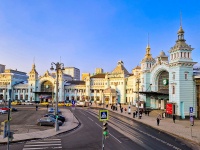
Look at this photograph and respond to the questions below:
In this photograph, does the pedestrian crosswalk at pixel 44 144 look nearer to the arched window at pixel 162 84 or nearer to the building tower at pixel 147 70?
the arched window at pixel 162 84

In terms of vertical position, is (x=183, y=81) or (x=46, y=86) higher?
(x=183, y=81)

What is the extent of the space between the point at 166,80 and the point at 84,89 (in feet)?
212

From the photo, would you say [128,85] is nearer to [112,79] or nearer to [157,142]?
[112,79]

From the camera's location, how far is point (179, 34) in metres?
49.6

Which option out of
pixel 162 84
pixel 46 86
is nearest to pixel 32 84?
pixel 46 86

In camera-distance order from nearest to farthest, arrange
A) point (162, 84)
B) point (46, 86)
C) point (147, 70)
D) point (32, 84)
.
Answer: point (162, 84) < point (147, 70) < point (46, 86) < point (32, 84)

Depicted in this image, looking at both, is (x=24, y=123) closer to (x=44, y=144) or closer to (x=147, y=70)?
(x=44, y=144)

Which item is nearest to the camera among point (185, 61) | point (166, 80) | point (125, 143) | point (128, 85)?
point (125, 143)

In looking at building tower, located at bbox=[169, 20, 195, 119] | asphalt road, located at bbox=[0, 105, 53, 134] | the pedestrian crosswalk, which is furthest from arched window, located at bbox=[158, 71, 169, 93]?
the pedestrian crosswalk

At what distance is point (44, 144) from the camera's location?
71.8 feet

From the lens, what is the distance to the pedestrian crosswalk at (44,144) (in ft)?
67.5

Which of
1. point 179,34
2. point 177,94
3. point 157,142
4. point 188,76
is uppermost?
point 179,34

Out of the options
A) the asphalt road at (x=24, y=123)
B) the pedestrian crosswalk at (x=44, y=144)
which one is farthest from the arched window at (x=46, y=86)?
the pedestrian crosswalk at (x=44, y=144)

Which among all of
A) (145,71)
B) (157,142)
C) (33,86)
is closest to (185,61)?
(145,71)
